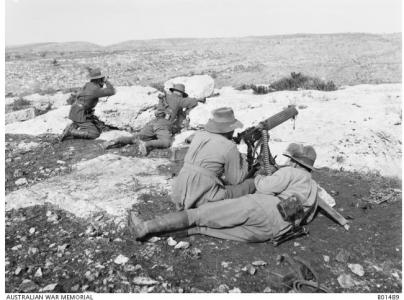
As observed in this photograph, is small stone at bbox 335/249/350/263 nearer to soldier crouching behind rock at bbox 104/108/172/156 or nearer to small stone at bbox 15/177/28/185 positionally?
soldier crouching behind rock at bbox 104/108/172/156

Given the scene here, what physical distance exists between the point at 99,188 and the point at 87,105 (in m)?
4.15

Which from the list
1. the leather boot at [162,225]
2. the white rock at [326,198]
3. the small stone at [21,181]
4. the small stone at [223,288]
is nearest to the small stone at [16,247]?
the leather boot at [162,225]

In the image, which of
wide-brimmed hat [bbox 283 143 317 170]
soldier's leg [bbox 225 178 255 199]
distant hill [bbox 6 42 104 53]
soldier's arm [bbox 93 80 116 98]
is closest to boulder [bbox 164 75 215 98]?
soldier's arm [bbox 93 80 116 98]

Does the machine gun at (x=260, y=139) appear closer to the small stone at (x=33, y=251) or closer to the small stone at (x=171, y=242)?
the small stone at (x=171, y=242)

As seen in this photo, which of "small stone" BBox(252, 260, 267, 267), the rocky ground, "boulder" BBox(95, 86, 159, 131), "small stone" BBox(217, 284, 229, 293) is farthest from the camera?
the rocky ground

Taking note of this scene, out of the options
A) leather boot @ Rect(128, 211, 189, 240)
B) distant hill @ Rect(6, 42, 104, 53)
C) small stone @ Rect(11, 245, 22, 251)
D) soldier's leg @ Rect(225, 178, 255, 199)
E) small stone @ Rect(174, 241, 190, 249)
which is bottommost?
distant hill @ Rect(6, 42, 104, 53)

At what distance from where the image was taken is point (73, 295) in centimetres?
422

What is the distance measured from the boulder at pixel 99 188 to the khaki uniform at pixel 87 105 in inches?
90.8

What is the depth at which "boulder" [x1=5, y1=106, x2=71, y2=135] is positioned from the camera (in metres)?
11.6

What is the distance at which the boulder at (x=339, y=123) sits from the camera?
8375 mm

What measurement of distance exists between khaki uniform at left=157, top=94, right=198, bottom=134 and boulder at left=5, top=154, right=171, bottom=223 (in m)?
1.82

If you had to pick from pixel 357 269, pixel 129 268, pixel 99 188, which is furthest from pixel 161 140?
pixel 357 269

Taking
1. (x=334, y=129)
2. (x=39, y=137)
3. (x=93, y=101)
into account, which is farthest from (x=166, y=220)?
(x=39, y=137)

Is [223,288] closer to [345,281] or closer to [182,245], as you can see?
[182,245]
